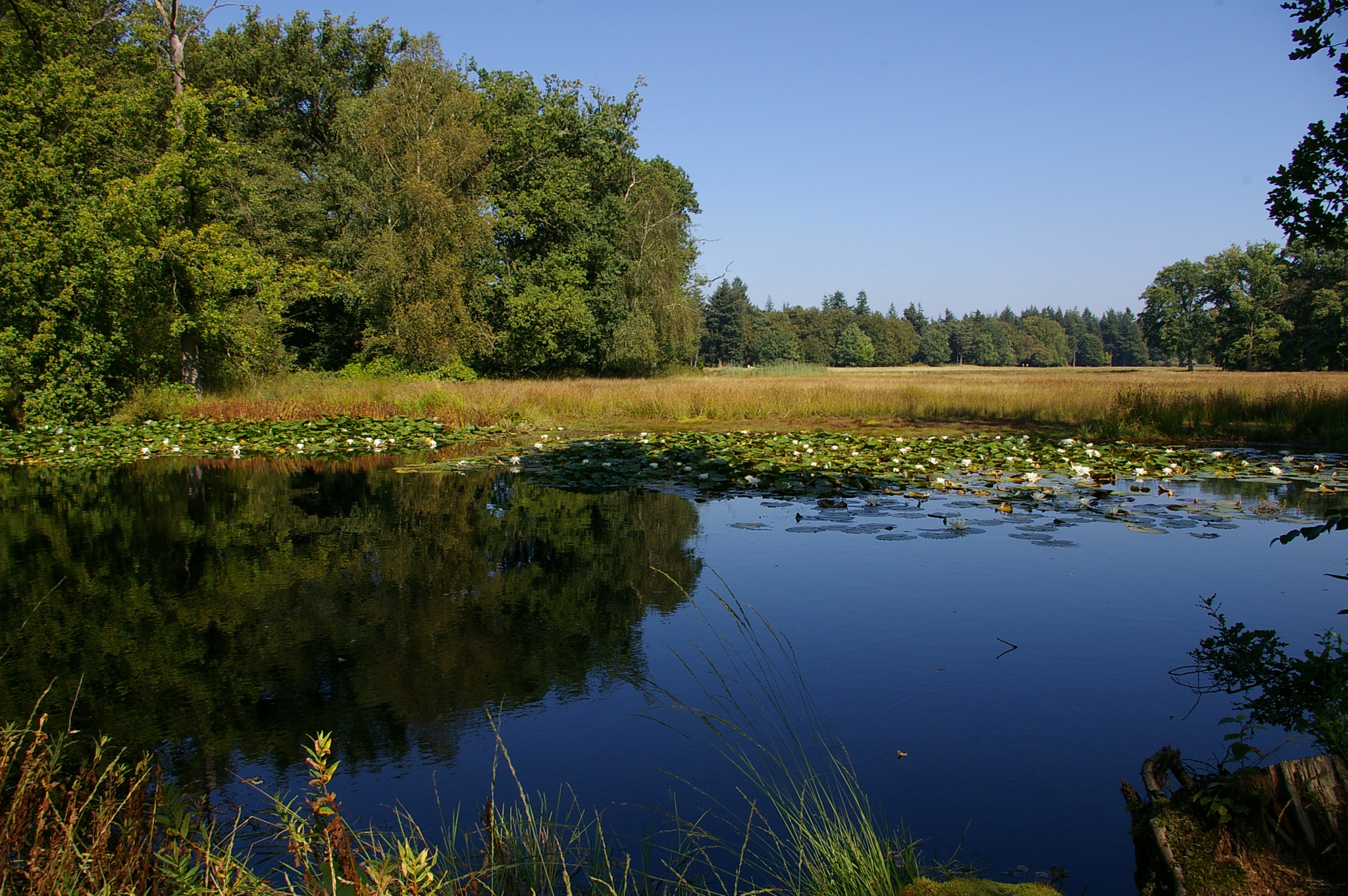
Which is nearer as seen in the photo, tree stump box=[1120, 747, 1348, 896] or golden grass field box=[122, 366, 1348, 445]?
tree stump box=[1120, 747, 1348, 896]

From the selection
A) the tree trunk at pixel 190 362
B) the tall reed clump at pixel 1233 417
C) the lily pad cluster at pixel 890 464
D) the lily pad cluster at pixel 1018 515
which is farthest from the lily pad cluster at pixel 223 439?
the tall reed clump at pixel 1233 417

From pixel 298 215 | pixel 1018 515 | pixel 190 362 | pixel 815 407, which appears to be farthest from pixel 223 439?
pixel 298 215

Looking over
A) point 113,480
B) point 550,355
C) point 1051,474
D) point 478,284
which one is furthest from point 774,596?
point 550,355

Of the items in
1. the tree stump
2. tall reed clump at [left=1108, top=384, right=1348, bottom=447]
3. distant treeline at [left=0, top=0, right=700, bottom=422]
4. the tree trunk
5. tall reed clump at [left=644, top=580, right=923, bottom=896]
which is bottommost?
tall reed clump at [left=644, top=580, right=923, bottom=896]

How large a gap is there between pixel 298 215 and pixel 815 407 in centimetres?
2062

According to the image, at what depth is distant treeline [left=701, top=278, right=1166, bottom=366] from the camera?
85000 mm

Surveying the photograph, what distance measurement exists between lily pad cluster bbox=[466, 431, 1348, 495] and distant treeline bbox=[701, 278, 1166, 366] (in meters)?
67.7

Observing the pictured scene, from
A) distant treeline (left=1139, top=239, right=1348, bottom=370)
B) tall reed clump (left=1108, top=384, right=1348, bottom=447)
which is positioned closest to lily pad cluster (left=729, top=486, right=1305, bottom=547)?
tall reed clump (left=1108, top=384, right=1348, bottom=447)

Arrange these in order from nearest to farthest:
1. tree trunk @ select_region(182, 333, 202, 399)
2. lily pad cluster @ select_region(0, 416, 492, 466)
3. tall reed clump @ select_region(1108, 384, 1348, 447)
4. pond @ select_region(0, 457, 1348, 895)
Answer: pond @ select_region(0, 457, 1348, 895) → lily pad cluster @ select_region(0, 416, 492, 466) → tall reed clump @ select_region(1108, 384, 1348, 447) → tree trunk @ select_region(182, 333, 202, 399)

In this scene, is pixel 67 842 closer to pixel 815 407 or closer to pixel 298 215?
pixel 815 407

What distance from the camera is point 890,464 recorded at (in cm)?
1096

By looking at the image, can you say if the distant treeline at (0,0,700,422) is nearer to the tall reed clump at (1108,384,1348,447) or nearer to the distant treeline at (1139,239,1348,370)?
the tall reed clump at (1108,384,1348,447)

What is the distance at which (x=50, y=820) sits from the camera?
2.68 m

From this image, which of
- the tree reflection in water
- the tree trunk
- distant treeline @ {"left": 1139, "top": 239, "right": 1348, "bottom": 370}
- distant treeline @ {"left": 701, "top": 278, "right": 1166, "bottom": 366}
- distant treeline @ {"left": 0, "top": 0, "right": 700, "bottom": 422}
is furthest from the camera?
distant treeline @ {"left": 701, "top": 278, "right": 1166, "bottom": 366}
